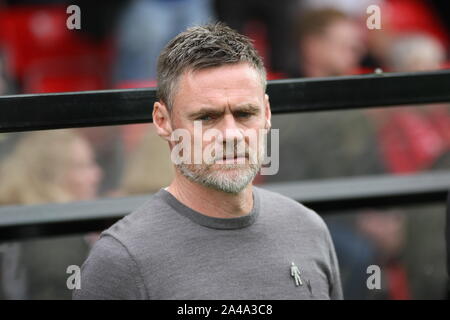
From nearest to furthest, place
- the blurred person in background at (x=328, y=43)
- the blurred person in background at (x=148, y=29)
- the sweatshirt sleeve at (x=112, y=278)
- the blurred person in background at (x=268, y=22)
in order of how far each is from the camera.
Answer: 1. the sweatshirt sleeve at (x=112, y=278)
2. the blurred person in background at (x=328, y=43)
3. the blurred person in background at (x=148, y=29)
4. the blurred person in background at (x=268, y=22)

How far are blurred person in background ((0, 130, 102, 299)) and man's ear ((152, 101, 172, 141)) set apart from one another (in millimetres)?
1140

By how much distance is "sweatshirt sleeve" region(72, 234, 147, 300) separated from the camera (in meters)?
2.08

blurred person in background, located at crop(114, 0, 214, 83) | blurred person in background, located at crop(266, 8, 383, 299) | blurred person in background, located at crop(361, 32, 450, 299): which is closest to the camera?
blurred person in background, located at crop(266, 8, 383, 299)

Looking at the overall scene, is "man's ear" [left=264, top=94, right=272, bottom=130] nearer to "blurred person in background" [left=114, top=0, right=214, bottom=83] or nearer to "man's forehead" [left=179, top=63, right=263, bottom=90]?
"man's forehead" [left=179, top=63, right=263, bottom=90]

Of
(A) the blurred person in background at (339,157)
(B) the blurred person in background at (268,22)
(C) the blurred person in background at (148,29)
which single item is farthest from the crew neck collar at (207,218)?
(B) the blurred person in background at (268,22)

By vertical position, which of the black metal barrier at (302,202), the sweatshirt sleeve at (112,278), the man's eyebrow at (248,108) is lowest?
the black metal barrier at (302,202)

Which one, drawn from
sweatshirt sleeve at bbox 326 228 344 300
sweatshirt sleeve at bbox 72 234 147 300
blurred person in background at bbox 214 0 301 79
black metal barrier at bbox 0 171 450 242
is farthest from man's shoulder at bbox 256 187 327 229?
blurred person in background at bbox 214 0 301 79

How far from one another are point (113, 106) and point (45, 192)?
3.75 ft

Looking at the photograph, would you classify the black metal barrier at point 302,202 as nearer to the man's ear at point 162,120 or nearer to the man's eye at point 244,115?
the man's ear at point 162,120

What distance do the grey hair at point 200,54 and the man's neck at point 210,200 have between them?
217 mm

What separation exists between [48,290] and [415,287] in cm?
184

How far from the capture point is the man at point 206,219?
2.11 m

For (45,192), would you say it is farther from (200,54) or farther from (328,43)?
(328,43)

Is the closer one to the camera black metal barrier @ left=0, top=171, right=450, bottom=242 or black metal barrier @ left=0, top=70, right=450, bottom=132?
black metal barrier @ left=0, top=70, right=450, bottom=132
